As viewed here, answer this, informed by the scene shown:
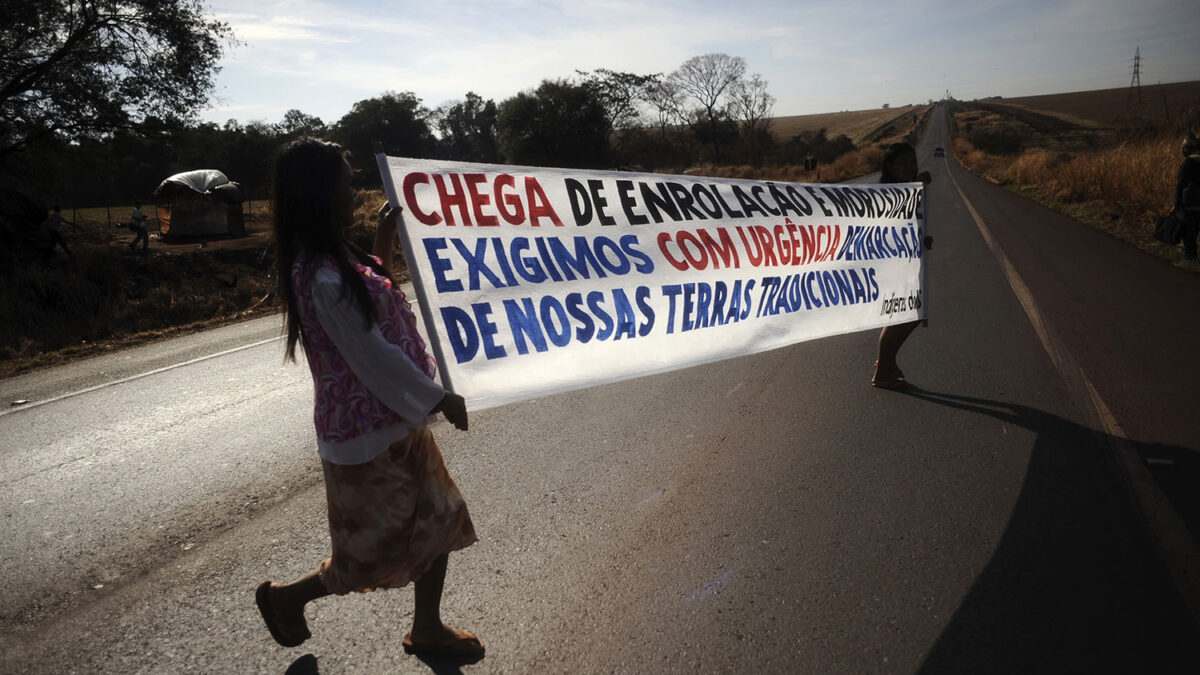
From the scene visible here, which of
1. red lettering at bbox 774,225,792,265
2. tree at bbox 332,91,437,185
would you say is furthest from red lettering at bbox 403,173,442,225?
tree at bbox 332,91,437,185

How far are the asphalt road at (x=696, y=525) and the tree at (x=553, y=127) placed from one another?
47.8 meters

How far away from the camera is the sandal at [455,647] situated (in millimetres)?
2471

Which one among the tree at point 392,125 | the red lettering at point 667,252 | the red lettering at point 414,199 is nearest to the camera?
the red lettering at point 414,199

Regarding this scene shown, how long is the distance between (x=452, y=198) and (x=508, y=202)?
0.29 metres

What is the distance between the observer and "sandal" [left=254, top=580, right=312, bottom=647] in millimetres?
2471

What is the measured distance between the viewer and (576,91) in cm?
5428

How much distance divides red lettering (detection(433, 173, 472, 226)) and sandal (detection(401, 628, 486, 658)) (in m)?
1.56

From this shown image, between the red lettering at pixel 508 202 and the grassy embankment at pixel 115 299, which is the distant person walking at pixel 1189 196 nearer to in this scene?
the red lettering at pixel 508 202

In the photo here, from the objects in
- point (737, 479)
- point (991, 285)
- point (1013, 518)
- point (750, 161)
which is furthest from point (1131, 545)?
point (750, 161)

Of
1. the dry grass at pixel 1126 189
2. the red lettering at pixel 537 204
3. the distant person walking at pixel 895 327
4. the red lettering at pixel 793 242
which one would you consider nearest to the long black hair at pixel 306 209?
the red lettering at pixel 537 204

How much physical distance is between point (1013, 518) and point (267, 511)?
152 inches

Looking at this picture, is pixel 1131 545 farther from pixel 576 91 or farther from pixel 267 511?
pixel 576 91

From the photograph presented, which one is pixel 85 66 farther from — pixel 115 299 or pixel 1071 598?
pixel 1071 598

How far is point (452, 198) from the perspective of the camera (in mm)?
2752
